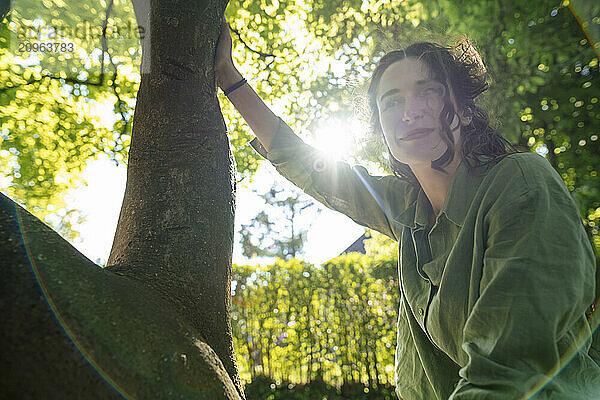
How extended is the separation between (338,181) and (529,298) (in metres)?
1.48

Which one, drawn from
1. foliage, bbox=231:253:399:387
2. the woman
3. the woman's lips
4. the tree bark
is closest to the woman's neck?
the woman

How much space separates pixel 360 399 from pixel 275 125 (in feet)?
21.4

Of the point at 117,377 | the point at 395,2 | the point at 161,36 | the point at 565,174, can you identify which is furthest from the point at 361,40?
the point at 117,377

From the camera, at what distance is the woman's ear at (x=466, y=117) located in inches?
80.2

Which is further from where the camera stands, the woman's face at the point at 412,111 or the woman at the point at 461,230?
the woman's face at the point at 412,111

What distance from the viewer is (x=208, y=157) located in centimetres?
→ 191

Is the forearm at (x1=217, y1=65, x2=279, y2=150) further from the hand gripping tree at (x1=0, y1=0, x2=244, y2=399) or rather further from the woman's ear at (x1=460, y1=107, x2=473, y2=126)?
the woman's ear at (x1=460, y1=107, x2=473, y2=126)

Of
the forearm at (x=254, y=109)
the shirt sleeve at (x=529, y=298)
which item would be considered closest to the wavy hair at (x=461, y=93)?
the shirt sleeve at (x=529, y=298)

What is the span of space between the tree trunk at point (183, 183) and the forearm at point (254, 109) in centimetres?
25

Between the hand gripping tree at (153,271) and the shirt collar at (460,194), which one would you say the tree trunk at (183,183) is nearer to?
the hand gripping tree at (153,271)

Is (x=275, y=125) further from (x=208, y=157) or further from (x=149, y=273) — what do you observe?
(x=149, y=273)

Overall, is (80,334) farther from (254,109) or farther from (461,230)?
(254,109)

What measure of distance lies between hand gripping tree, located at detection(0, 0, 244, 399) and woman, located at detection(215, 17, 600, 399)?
0.38 m

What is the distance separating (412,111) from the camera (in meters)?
1.91
